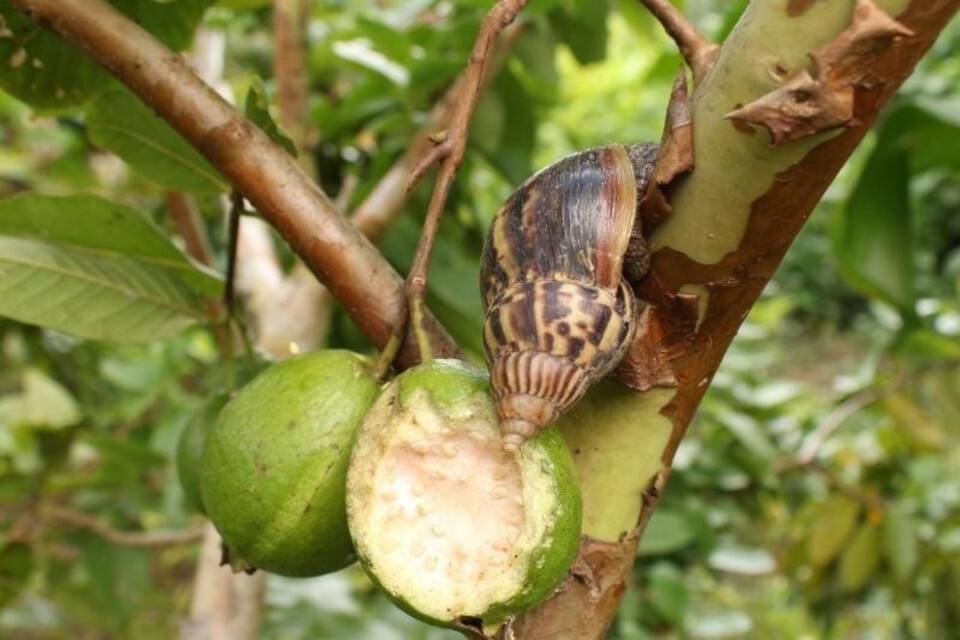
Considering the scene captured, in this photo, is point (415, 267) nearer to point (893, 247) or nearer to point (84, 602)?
point (893, 247)

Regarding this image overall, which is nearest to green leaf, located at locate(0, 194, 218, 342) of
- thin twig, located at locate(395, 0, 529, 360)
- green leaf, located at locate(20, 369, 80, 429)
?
thin twig, located at locate(395, 0, 529, 360)

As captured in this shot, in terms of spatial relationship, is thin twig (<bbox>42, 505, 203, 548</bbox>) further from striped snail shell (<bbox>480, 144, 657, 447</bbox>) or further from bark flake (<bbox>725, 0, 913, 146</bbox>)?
bark flake (<bbox>725, 0, 913, 146</bbox>)

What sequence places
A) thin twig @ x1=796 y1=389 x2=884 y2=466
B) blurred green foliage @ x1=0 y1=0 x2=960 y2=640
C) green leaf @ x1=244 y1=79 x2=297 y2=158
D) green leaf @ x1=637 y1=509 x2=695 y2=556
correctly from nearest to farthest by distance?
green leaf @ x1=244 y1=79 x2=297 y2=158 → blurred green foliage @ x1=0 y1=0 x2=960 y2=640 → green leaf @ x1=637 y1=509 x2=695 y2=556 → thin twig @ x1=796 y1=389 x2=884 y2=466

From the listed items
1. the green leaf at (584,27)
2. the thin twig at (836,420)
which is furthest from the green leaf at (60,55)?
the thin twig at (836,420)

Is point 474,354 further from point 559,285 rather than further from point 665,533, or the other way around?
point 559,285

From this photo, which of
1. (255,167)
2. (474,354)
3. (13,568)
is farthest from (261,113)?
(13,568)
